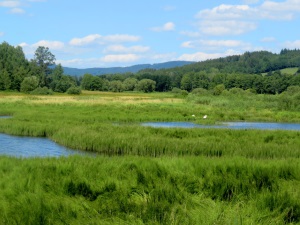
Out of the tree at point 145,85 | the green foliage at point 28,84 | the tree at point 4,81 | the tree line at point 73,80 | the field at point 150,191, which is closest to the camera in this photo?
the field at point 150,191

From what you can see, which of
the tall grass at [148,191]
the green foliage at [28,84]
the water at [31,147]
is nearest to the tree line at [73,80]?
the green foliage at [28,84]

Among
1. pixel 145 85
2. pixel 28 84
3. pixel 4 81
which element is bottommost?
pixel 145 85

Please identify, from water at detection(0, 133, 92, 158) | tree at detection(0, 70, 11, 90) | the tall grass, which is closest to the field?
the tall grass

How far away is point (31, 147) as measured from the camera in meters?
21.2

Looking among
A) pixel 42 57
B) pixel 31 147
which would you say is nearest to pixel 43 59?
pixel 42 57

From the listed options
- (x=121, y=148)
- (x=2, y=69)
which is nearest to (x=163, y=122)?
(x=121, y=148)

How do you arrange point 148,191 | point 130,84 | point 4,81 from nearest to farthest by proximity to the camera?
point 148,191 < point 4,81 < point 130,84

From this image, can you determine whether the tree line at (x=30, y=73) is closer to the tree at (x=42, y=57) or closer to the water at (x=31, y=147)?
the tree at (x=42, y=57)

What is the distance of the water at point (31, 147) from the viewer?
19.2 metres

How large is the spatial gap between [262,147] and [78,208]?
12.2 metres

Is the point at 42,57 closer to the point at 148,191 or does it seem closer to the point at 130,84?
the point at 130,84

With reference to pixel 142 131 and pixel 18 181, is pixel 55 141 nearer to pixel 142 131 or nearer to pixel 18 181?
pixel 142 131

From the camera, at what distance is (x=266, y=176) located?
33.7 ft

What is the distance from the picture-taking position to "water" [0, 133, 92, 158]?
1917cm
